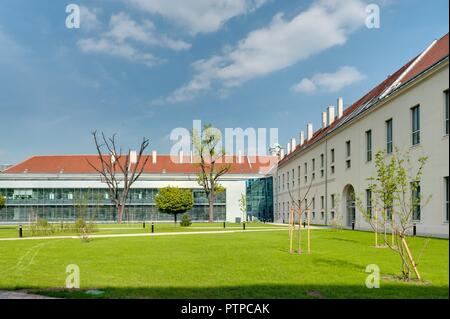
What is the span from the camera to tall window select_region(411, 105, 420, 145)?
52.1ft

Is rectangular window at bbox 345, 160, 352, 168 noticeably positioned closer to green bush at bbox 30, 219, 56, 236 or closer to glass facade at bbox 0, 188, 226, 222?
green bush at bbox 30, 219, 56, 236

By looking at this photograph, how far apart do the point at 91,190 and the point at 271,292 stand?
45.9 m

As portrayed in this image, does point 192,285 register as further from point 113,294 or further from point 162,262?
point 162,262

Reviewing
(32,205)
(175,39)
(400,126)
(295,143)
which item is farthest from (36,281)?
(32,205)

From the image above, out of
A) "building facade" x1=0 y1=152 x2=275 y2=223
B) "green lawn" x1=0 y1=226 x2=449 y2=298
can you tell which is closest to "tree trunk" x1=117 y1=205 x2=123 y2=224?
"building facade" x1=0 y1=152 x2=275 y2=223

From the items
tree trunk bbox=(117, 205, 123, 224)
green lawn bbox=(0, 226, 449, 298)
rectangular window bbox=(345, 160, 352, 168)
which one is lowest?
tree trunk bbox=(117, 205, 123, 224)

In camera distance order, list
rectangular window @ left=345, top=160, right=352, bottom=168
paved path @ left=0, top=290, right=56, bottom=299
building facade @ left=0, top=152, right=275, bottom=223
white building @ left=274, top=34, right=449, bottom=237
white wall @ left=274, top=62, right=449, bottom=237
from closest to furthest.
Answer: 1. paved path @ left=0, top=290, right=56, bottom=299
2. white wall @ left=274, top=62, right=449, bottom=237
3. white building @ left=274, top=34, right=449, bottom=237
4. rectangular window @ left=345, top=160, right=352, bottom=168
5. building facade @ left=0, top=152, right=275, bottom=223

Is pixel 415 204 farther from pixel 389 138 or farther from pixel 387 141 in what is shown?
pixel 389 138

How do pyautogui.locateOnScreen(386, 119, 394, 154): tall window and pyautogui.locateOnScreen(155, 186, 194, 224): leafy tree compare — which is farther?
pyautogui.locateOnScreen(155, 186, 194, 224): leafy tree

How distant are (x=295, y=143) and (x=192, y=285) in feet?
140

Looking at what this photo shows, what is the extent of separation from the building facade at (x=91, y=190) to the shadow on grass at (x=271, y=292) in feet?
135

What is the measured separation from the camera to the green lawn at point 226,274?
20.2 feet

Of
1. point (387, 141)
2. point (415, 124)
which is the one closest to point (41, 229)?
point (387, 141)
